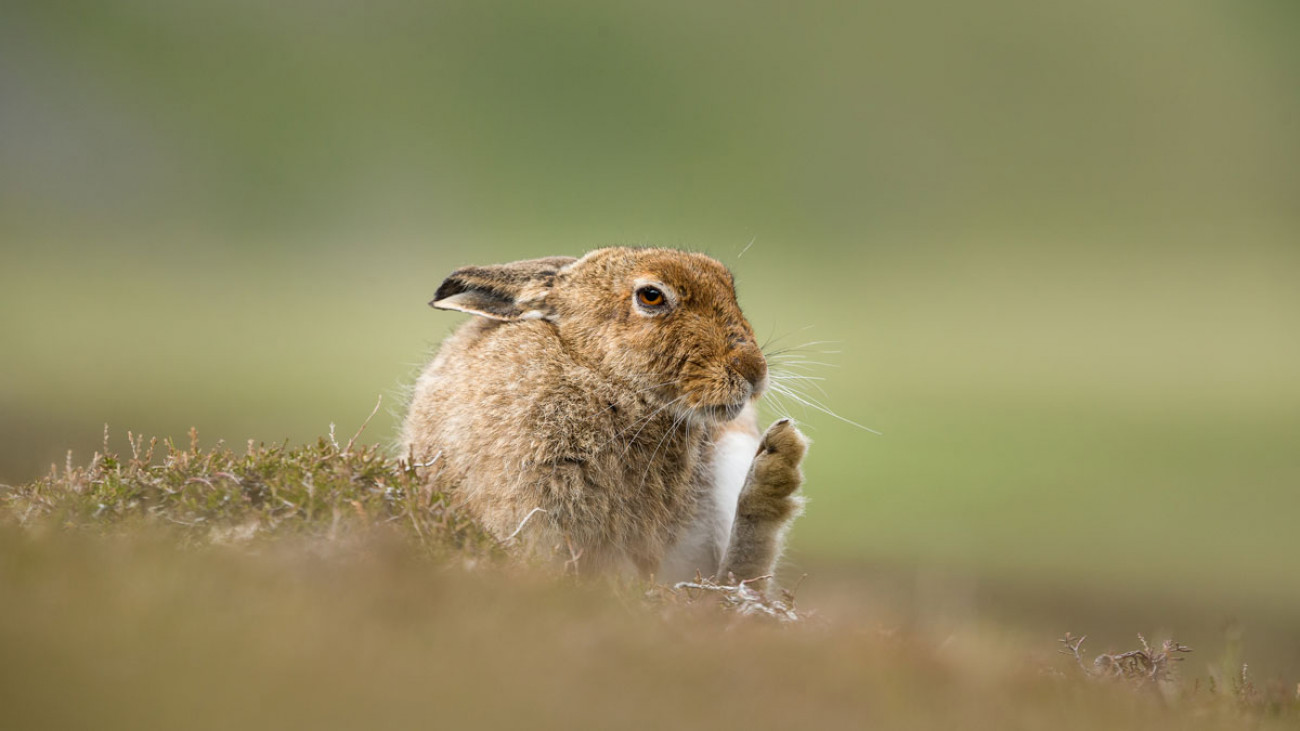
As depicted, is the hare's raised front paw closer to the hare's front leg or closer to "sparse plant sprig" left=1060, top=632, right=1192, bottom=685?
the hare's front leg

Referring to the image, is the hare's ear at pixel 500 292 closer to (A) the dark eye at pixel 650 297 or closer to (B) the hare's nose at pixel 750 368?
(A) the dark eye at pixel 650 297

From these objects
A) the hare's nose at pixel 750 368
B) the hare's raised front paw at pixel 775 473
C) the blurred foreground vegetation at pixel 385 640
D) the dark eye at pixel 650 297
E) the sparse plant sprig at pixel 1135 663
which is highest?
the dark eye at pixel 650 297

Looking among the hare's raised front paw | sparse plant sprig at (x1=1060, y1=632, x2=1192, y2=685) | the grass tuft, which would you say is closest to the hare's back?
the grass tuft

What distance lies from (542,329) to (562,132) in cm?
11088

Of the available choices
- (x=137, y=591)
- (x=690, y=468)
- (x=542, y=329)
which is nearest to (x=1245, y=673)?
(x=690, y=468)

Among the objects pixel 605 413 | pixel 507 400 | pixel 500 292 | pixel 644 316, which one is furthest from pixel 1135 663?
A: pixel 500 292

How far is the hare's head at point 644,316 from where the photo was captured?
820 centimetres

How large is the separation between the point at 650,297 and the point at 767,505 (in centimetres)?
196

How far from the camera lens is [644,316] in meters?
8.34

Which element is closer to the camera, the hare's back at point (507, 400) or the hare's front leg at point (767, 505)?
the hare's back at point (507, 400)

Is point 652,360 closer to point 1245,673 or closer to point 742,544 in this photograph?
point 742,544

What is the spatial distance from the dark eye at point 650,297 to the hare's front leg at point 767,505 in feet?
4.54

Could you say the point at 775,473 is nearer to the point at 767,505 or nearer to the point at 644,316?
the point at 767,505

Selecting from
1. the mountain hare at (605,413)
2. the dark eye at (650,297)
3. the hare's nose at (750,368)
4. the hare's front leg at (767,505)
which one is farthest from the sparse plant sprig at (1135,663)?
the dark eye at (650,297)
